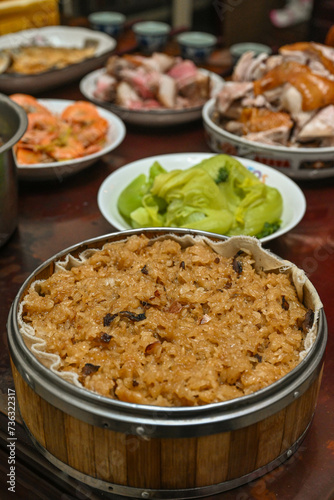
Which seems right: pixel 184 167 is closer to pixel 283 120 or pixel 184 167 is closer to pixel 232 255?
pixel 283 120

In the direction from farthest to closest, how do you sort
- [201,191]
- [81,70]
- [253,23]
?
1. [253,23]
2. [81,70]
3. [201,191]

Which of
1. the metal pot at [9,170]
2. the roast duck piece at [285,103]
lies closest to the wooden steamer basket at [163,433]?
the metal pot at [9,170]

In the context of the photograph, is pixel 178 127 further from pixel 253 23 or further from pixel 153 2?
pixel 153 2

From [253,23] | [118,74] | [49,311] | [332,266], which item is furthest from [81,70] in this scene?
[253,23]

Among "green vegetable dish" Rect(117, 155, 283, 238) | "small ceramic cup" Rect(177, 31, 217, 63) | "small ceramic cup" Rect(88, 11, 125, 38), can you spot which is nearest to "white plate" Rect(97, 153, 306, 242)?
"green vegetable dish" Rect(117, 155, 283, 238)

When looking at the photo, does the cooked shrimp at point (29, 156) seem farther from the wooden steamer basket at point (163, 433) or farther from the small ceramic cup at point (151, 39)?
the small ceramic cup at point (151, 39)

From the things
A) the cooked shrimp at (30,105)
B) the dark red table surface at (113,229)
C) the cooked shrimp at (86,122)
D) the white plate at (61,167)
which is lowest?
the dark red table surface at (113,229)
